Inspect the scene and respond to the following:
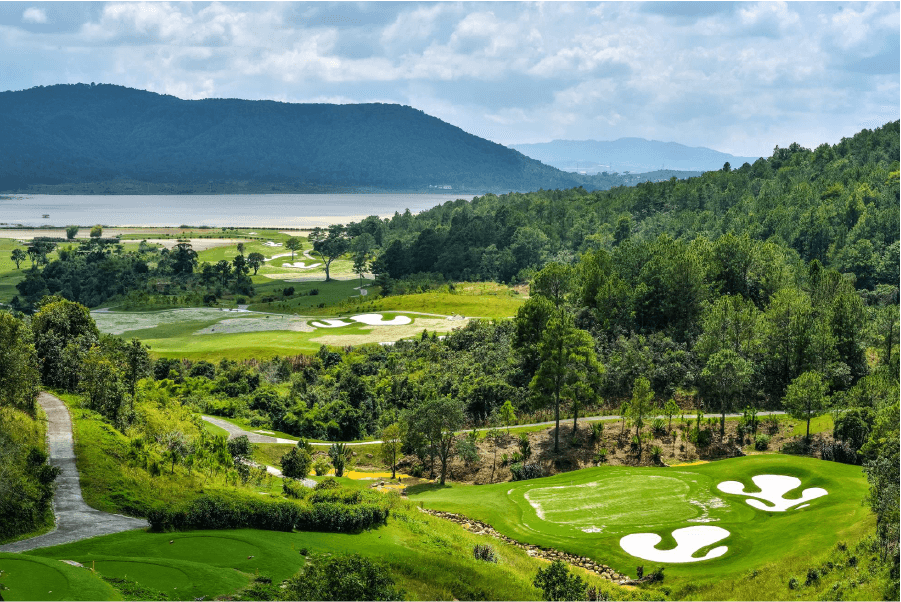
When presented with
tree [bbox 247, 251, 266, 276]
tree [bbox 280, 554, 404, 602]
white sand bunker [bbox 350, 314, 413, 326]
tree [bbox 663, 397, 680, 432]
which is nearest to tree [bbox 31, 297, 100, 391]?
tree [bbox 280, 554, 404, 602]

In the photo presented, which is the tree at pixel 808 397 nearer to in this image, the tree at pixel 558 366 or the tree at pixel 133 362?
the tree at pixel 558 366

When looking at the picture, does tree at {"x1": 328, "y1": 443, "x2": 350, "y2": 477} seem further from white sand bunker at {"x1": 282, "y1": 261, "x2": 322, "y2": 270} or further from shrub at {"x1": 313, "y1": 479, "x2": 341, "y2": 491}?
white sand bunker at {"x1": 282, "y1": 261, "x2": 322, "y2": 270}

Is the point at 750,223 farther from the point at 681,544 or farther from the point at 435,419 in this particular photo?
the point at 681,544

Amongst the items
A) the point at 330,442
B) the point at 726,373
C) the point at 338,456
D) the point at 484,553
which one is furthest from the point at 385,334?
the point at 484,553

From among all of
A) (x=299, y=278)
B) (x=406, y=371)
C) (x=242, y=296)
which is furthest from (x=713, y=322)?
(x=299, y=278)

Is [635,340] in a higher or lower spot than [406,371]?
higher

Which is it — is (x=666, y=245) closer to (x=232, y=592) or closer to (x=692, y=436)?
(x=692, y=436)

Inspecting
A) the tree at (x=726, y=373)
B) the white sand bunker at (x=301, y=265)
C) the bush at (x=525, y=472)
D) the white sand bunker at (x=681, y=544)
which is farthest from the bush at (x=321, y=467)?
the white sand bunker at (x=301, y=265)

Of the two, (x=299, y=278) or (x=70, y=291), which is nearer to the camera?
(x=70, y=291)
